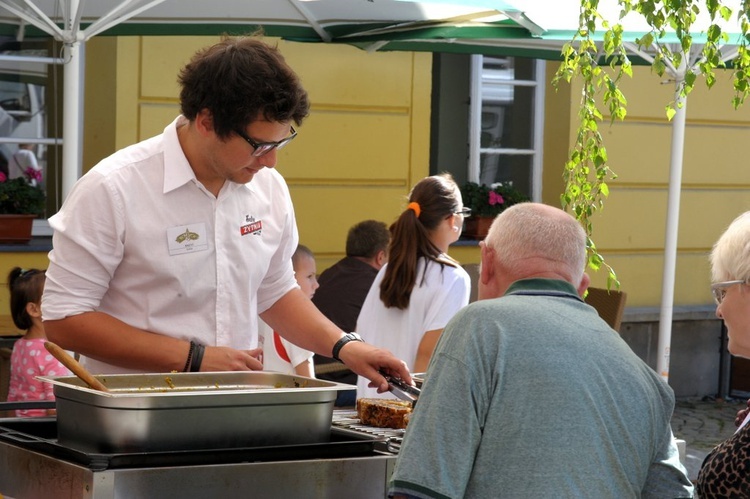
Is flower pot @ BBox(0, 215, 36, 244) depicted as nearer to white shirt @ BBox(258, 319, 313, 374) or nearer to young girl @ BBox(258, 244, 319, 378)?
young girl @ BBox(258, 244, 319, 378)

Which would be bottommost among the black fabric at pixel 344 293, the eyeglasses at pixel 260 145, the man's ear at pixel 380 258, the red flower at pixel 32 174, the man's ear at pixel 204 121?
the black fabric at pixel 344 293

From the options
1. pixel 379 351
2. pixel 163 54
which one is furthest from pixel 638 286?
pixel 379 351

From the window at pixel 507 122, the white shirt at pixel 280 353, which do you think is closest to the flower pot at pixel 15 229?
the white shirt at pixel 280 353

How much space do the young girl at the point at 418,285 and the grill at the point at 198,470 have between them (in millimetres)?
1963

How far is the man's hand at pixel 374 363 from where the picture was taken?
2730 mm

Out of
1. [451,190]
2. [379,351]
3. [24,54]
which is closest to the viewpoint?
[379,351]

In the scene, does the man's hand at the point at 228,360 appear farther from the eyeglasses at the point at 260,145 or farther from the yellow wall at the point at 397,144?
the yellow wall at the point at 397,144

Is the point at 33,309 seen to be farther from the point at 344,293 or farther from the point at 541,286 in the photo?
the point at 541,286

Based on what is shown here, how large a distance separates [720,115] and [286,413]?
294 inches

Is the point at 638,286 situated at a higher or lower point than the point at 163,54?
lower

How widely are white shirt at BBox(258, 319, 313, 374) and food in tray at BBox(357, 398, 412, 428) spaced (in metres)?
1.79

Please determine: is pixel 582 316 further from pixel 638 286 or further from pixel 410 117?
pixel 638 286

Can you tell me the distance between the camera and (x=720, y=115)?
9.14m

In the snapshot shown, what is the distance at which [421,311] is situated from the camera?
179 inches
